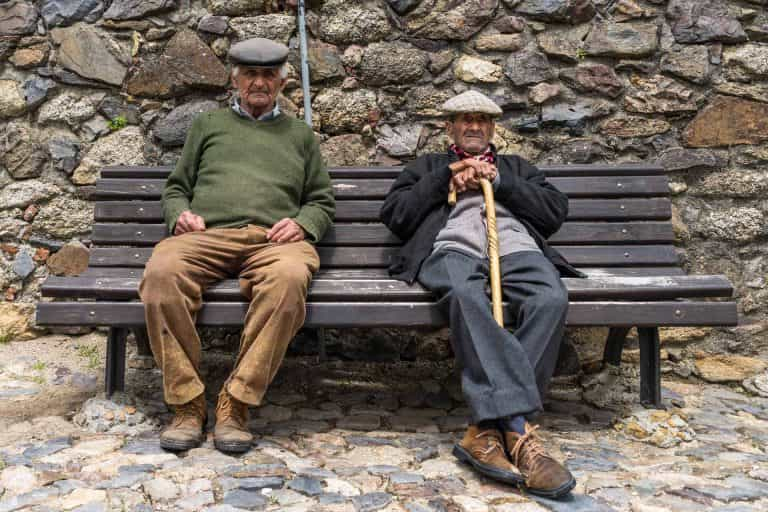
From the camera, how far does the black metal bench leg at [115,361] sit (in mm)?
3301

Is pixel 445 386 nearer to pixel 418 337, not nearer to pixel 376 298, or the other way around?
pixel 418 337

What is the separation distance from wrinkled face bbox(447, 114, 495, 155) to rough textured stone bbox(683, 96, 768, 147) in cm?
125

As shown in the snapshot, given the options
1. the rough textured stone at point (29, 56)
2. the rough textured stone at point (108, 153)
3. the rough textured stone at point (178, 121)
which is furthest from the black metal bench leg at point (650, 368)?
the rough textured stone at point (29, 56)

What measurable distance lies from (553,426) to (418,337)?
1078 millimetres

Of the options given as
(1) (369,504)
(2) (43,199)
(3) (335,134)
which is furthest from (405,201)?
(2) (43,199)

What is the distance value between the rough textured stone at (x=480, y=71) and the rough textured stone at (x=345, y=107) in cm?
50

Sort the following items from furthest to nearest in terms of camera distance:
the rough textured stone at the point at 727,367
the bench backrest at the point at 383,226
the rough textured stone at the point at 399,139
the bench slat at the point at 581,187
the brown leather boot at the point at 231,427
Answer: the rough textured stone at the point at 399,139 → the rough textured stone at the point at 727,367 → the bench slat at the point at 581,187 → the bench backrest at the point at 383,226 → the brown leather boot at the point at 231,427

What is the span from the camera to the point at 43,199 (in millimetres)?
4094

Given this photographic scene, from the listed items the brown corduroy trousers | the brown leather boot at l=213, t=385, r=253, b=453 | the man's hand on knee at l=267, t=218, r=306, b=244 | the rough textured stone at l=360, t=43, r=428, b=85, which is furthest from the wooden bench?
the rough textured stone at l=360, t=43, r=428, b=85

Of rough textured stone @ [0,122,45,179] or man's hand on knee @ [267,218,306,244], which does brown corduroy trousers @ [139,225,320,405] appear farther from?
rough textured stone @ [0,122,45,179]

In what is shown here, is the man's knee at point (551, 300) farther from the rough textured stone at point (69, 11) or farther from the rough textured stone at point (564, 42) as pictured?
the rough textured stone at point (69, 11)

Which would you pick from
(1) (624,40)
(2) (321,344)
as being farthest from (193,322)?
(1) (624,40)

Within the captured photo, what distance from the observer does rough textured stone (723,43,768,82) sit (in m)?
3.97

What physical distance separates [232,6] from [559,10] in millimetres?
1716
